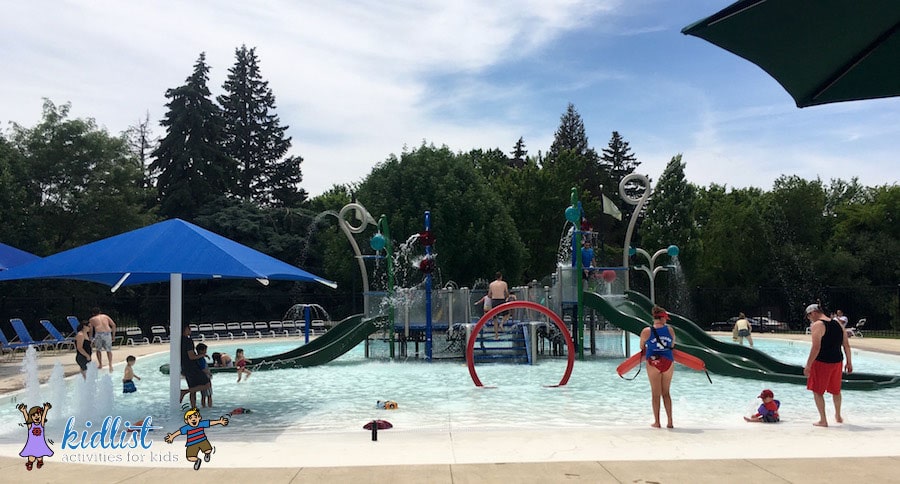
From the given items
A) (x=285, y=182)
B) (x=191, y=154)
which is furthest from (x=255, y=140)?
(x=191, y=154)

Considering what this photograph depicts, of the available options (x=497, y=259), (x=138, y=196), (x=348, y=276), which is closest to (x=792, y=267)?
(x=497, y=259)

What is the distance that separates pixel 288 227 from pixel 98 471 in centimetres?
4146

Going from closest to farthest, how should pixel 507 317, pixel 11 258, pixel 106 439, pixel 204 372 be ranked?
pixel 106 439
pixel 204 372
pixel 11 258
pixel 507 317

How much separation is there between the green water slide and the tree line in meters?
14.6

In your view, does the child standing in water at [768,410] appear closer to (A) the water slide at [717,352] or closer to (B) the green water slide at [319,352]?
(A) the water slide at [717,352]

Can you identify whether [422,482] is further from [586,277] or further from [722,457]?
[586,277]

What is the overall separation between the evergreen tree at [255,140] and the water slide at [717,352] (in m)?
39.8

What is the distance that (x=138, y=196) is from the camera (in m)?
35.4

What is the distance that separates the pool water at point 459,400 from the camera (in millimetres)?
10570

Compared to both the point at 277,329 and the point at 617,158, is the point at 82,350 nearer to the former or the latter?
the point at 277,329

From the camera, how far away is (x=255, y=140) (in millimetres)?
59094

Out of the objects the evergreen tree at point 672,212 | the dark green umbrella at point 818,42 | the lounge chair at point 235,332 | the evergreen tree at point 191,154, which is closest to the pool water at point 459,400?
the dark green umbrella at point 818,42

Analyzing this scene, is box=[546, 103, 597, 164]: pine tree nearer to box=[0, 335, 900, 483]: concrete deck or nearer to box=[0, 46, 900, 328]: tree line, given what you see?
box=[0, 46, 900, 328]: tree line

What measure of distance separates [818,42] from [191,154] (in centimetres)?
4717
